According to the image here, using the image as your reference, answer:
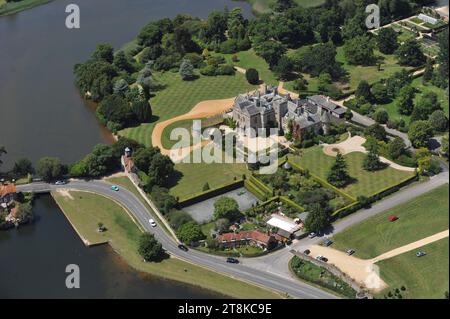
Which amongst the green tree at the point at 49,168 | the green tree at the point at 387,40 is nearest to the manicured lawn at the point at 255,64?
the green tree at the point at 387,40

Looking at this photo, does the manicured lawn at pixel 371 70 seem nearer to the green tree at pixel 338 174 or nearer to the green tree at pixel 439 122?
the green tree at pixel 439 122

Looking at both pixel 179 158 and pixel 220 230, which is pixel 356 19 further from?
pixel 220 230

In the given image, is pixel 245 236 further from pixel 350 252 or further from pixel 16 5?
pixel 16 5

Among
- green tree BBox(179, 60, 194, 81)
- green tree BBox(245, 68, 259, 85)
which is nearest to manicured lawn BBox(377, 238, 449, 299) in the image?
green tree BBox(245, 68, 259, 85)

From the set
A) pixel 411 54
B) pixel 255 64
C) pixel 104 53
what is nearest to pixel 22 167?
pixel 104 53

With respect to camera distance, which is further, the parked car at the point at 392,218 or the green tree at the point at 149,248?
the parked car at the point at 392,218

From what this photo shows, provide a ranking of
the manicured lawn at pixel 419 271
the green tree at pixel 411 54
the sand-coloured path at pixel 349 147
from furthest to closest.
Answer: the green tree at pixel 411 54
the sand-coloured path at pixel 349 147
the manicured lawn at pixel 419 271
